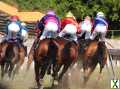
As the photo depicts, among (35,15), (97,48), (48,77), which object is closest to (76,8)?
(35,15)

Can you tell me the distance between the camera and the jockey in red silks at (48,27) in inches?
658

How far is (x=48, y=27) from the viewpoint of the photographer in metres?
16.7

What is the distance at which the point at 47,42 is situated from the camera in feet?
53.9

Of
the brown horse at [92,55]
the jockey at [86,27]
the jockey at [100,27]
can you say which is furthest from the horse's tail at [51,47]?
the jockey at [86,27]

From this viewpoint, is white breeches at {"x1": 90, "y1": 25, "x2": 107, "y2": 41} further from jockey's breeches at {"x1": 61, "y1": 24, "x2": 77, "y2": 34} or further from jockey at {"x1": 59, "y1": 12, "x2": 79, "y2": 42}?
jockey's breeches at {"x1": 61, "y1": 24, "x2": 77, "y2": 34}

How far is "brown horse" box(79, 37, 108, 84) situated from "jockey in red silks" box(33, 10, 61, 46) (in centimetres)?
127

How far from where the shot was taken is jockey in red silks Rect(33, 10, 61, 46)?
16.7m

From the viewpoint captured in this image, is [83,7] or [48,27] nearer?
[48,27]

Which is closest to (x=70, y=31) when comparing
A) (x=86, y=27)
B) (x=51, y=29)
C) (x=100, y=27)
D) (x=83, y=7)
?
(x=51, y=29)

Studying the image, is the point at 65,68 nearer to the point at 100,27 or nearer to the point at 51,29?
the point at 51,29

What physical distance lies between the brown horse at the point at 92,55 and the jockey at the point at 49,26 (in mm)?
1321

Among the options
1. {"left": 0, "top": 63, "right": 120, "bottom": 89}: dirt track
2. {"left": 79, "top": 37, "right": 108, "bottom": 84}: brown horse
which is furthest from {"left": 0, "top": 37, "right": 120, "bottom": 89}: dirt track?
{"left": 79, "top": 37, "right": 108, "bottom": 84}: brown horse

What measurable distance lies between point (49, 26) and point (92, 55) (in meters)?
1.84

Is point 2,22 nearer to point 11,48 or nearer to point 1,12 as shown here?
point 1,12
